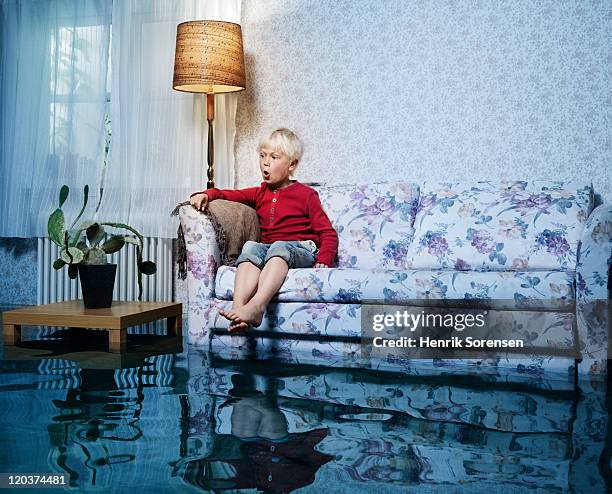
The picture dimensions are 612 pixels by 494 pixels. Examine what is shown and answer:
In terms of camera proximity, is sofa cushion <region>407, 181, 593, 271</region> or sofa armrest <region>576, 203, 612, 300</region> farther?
sofa cushion <region>407, 181, 593, 271</region>

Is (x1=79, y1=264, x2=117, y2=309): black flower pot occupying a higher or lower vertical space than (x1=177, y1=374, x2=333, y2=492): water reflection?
higher

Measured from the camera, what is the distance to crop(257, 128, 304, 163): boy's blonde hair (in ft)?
10.3

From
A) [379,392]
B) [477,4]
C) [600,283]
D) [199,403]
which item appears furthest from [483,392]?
[477,4]

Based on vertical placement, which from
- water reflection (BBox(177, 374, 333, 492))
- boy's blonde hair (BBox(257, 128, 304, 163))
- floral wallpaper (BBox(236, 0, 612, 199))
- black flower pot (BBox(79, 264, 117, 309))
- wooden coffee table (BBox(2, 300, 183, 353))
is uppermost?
floral wallpaper (BBox(236, 0, 612, 199))

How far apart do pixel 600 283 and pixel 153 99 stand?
96.7 inches

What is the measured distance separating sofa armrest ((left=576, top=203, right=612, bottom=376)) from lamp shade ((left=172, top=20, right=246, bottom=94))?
182 cm

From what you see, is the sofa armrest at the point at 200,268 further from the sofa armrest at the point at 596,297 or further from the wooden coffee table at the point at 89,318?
the sofa armrest at the point at 596,297

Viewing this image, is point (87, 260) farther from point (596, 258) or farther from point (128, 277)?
point (596, 258)

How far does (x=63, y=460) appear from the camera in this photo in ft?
4.81

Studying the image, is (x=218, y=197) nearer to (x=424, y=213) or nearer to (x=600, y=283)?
(x=424, y=213)

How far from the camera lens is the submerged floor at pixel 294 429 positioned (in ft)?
4.50

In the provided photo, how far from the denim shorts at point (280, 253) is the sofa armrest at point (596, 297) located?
3.47 ft

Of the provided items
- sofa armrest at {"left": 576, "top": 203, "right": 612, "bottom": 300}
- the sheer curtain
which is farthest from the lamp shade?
sofa armrest at {"left": 576, "top": 203, "right": 612, "bottom": 300}

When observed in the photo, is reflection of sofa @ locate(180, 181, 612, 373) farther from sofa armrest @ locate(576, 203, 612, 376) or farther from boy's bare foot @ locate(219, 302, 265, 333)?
boy's bare foot @ locate(219, 302, 265, 333)
